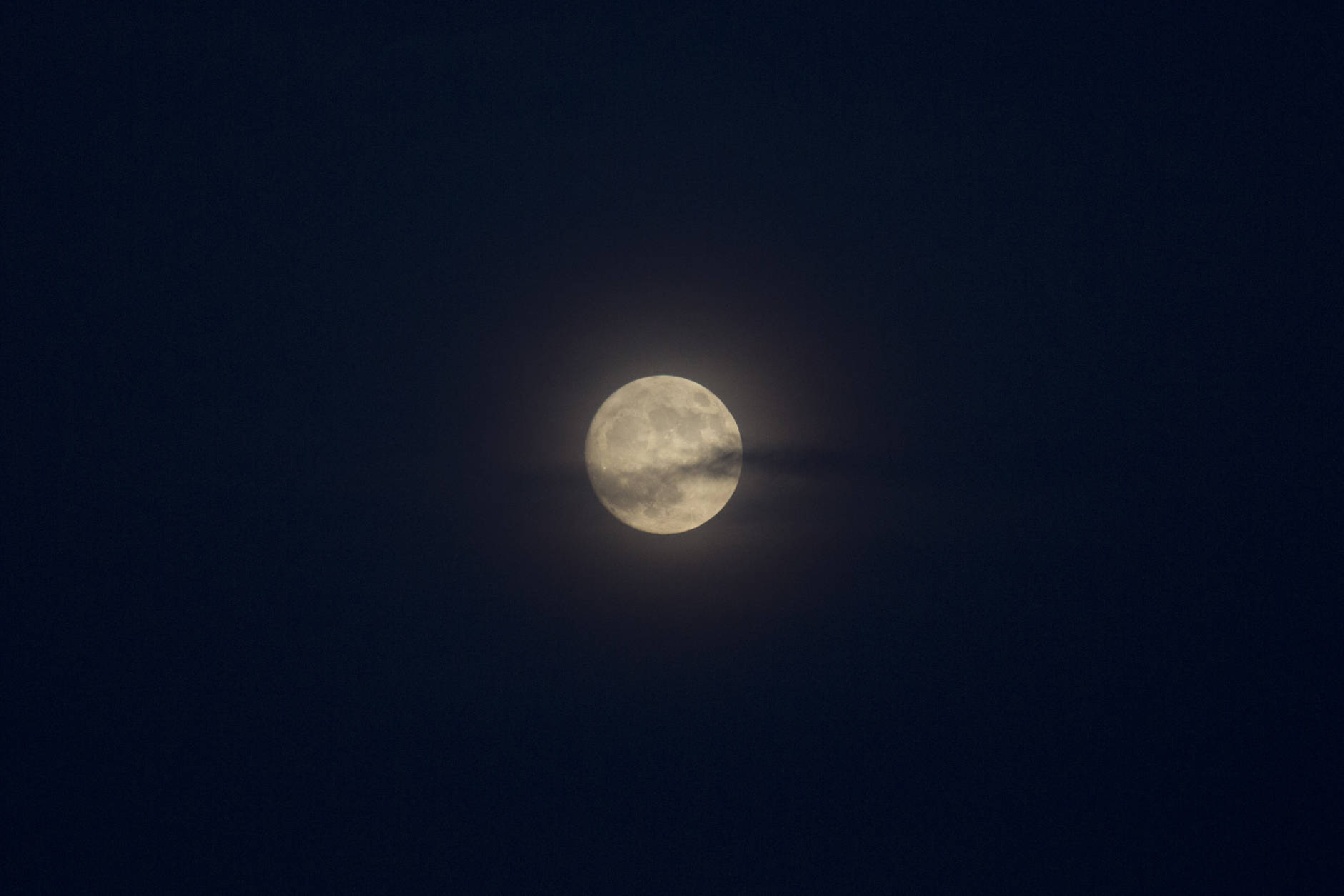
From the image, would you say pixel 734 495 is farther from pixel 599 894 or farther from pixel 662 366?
pixel 599 894

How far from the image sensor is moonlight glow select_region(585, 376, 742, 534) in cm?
347

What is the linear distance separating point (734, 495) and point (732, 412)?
0.63 m

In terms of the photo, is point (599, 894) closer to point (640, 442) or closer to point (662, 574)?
point (662, 574)

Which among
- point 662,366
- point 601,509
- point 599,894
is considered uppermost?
point 662,366

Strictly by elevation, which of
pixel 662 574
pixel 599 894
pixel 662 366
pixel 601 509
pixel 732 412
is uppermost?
pixel 662 366

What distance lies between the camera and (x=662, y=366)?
3773mm

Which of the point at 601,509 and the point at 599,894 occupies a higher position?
the point at 601,509

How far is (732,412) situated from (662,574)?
54.5 inches

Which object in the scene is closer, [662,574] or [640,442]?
[640,442]

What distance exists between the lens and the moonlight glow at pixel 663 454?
347cm

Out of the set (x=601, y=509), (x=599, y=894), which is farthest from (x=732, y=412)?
(x=599, y=894)

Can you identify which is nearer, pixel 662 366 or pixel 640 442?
pixel 640 442

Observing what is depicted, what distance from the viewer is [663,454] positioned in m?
3.45

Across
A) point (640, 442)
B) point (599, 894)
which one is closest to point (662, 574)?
point (640, 442)
